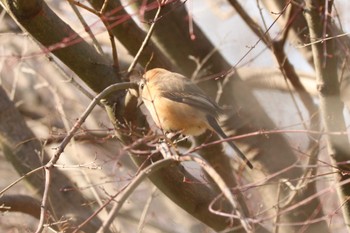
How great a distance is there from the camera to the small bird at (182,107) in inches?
168

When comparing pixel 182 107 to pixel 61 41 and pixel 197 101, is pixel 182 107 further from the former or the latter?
pixel 61 41

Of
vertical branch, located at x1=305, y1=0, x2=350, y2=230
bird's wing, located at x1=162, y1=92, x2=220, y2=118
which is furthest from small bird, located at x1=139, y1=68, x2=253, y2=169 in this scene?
vertical branch, located at x1=305, y1=0, x2=350, y2=230

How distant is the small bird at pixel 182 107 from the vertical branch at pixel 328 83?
0.66 metres

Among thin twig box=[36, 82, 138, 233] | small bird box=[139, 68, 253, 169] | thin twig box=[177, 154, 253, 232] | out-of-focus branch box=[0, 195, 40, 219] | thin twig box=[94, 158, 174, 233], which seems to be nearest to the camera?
thin twig box=[177, 154, 253, 232]

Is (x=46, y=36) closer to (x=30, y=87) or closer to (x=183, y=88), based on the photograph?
(x=183, y=88)

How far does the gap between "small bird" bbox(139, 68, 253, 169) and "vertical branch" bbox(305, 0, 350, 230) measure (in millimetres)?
659

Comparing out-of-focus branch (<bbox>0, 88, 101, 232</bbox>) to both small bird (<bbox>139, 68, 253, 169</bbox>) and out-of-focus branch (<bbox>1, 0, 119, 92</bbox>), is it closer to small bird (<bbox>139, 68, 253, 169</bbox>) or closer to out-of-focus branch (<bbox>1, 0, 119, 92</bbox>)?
small bird (<bbox>139, 68, 253, 169</bbox>)

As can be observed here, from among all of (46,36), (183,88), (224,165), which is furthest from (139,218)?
(46,36)

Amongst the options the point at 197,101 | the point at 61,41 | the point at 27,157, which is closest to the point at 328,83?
the point at 197,101

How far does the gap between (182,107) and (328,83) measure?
968mm

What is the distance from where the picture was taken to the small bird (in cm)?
426

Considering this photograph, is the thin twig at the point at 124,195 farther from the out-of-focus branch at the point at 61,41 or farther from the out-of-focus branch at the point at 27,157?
the out-of-focus branch at the point at 27,157

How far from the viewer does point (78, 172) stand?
5.91 m

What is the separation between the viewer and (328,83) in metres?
3.66
